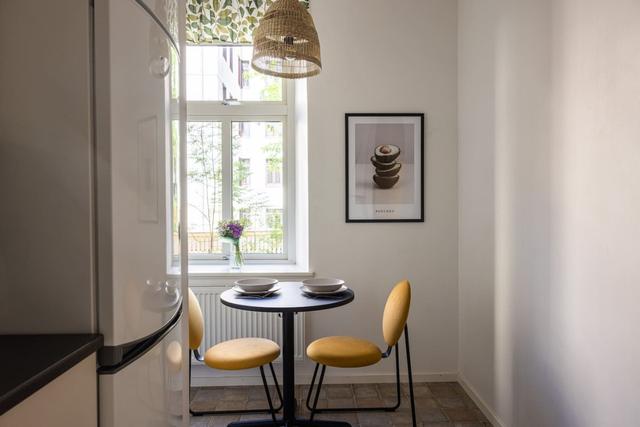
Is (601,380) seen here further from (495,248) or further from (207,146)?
(207,146)

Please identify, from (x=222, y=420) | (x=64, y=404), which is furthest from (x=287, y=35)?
(x=222, y=420)

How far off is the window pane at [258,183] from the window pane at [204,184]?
0.45 ft

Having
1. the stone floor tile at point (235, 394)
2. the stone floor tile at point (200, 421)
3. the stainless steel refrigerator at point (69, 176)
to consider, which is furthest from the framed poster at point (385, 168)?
the stainless steel refrigerator at point (69, 176)

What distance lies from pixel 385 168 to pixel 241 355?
1580mm

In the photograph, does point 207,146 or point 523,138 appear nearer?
point 523,138

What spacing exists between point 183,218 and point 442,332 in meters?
2.24

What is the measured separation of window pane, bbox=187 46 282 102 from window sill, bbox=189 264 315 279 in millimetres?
1300

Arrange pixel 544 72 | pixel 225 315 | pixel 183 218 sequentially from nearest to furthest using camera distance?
pixel 183 218 < pixel 544 72 < pixel 225 315

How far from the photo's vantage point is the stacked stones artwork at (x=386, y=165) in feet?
10.2

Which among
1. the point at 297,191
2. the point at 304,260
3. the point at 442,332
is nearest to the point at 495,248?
the point at 442,332

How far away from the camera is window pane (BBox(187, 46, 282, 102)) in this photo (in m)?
3.39

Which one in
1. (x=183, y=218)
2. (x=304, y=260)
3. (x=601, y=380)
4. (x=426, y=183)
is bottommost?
(x=601, y=380)

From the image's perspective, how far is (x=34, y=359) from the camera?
0.85 metres

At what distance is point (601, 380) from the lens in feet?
5.23
